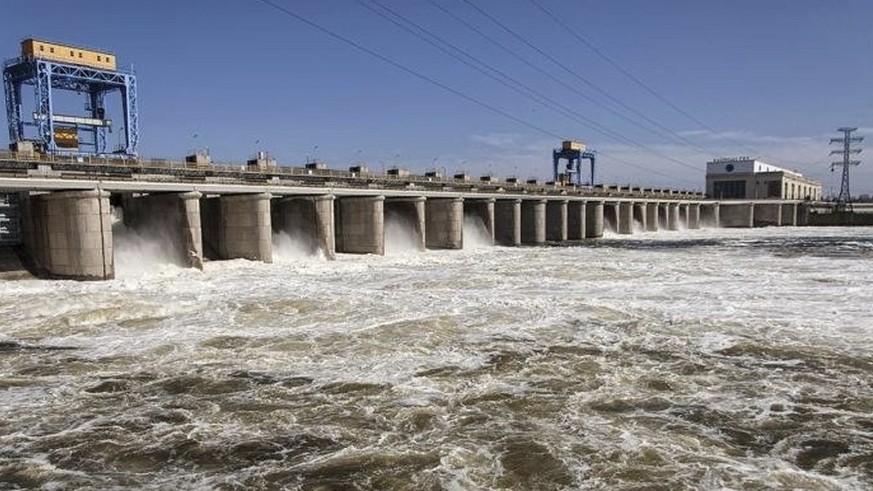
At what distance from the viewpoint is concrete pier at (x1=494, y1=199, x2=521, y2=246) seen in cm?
6279

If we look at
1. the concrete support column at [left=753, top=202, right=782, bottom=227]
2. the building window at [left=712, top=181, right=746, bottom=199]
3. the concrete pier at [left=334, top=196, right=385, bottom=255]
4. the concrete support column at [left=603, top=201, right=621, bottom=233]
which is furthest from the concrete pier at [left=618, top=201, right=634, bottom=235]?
the building window at [left=712, top=181, right=746, bottom=199]

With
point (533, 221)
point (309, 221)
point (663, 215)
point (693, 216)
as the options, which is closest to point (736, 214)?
point (693, 216)

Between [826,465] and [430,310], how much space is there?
1393cm

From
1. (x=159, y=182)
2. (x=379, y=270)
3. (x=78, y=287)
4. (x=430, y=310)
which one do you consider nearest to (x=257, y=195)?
(x=159, y=182)

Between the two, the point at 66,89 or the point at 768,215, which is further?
the point at 768,215

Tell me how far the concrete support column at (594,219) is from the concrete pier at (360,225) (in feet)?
132

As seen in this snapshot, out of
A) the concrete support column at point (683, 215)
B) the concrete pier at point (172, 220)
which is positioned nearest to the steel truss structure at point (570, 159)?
the concrete support column at point (683, 215)

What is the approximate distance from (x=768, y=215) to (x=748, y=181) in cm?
3465

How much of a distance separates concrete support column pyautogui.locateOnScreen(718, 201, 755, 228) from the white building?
75.7 ft

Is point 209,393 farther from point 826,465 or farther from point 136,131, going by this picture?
point 136,131

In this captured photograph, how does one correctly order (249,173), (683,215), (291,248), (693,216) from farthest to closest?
(693,216) < (683,215) < (291,248) < (249,173)

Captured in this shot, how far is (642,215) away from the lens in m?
93.1

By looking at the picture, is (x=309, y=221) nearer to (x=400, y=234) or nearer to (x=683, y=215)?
(x=400, y=234)

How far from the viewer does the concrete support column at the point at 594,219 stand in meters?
78.8
